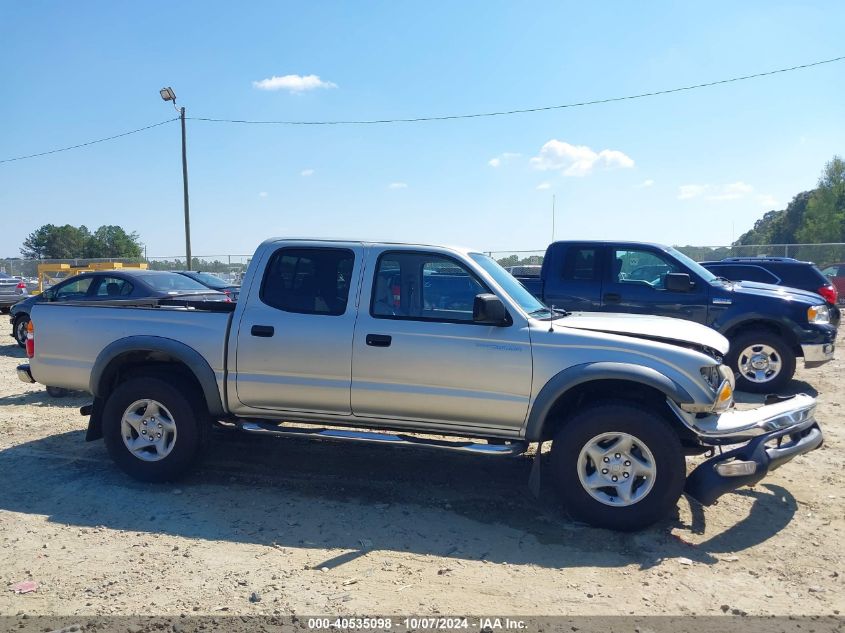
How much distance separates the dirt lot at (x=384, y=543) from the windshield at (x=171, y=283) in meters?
5.17

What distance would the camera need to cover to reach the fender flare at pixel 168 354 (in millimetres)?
4953

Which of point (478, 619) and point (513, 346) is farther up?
point (513, 346)

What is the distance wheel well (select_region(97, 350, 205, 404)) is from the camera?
5191mm

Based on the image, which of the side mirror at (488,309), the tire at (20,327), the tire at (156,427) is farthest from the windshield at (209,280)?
the side mirror at (488,309)

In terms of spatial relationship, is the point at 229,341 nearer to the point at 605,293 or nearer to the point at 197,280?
the point at 605,293

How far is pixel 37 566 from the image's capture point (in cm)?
383

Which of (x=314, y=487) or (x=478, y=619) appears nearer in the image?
(x=478, y=619)

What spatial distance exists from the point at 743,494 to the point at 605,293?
3973 millimetres

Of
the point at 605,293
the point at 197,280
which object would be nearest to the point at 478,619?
the point at 605,293

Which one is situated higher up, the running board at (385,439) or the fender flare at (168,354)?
the fender flare at (168,354)

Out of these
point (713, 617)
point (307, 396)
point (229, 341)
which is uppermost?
point (229, 341)

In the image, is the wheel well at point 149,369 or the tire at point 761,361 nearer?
the wheel well at point 149,369

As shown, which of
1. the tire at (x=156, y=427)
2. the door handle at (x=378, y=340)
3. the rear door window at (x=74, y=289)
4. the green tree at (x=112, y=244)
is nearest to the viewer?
the door handle at (x=378, y=340)

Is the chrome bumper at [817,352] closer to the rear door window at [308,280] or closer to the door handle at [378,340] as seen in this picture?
the door handle at [378,340]
